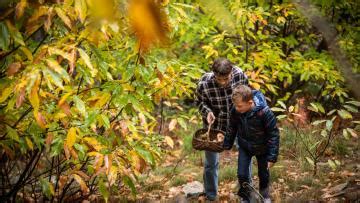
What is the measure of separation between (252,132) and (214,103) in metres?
0.76

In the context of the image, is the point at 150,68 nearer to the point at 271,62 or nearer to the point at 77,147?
the point at 77,147

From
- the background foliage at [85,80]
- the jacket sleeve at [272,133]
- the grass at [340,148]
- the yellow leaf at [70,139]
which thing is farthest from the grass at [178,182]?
the yellow leaf at [70,139]

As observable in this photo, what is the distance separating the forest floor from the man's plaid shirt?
1045mm

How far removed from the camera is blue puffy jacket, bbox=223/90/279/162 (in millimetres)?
3992

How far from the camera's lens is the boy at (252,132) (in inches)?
156

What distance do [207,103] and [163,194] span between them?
154 cm

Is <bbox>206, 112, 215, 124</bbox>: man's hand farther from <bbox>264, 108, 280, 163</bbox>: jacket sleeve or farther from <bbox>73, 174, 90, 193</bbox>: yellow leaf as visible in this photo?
<bbox>73, 174, 90, 193</bbox>: yellow leaf

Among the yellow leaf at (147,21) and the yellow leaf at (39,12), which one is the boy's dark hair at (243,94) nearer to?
the yellow leaf at (39,12)

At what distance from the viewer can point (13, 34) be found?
2324 millimetres

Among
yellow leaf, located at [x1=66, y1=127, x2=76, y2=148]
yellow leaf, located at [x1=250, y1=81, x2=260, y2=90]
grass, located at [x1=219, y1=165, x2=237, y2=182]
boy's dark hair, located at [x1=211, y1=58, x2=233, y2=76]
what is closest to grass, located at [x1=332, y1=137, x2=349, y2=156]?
grass, located at [x1=219, y1=165, x2=237, y2=182]

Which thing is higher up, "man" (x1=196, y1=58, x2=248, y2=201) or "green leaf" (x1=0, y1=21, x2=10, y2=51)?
"green leaf" (x1=0, y1=21, x2=10, y2=51)

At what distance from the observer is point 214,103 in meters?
4.72

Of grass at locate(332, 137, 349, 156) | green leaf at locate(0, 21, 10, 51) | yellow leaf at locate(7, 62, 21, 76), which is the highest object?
green leaf at locate(0, 21, 10, 51)

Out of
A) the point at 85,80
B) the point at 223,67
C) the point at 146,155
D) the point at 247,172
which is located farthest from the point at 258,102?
the point at 85,80
